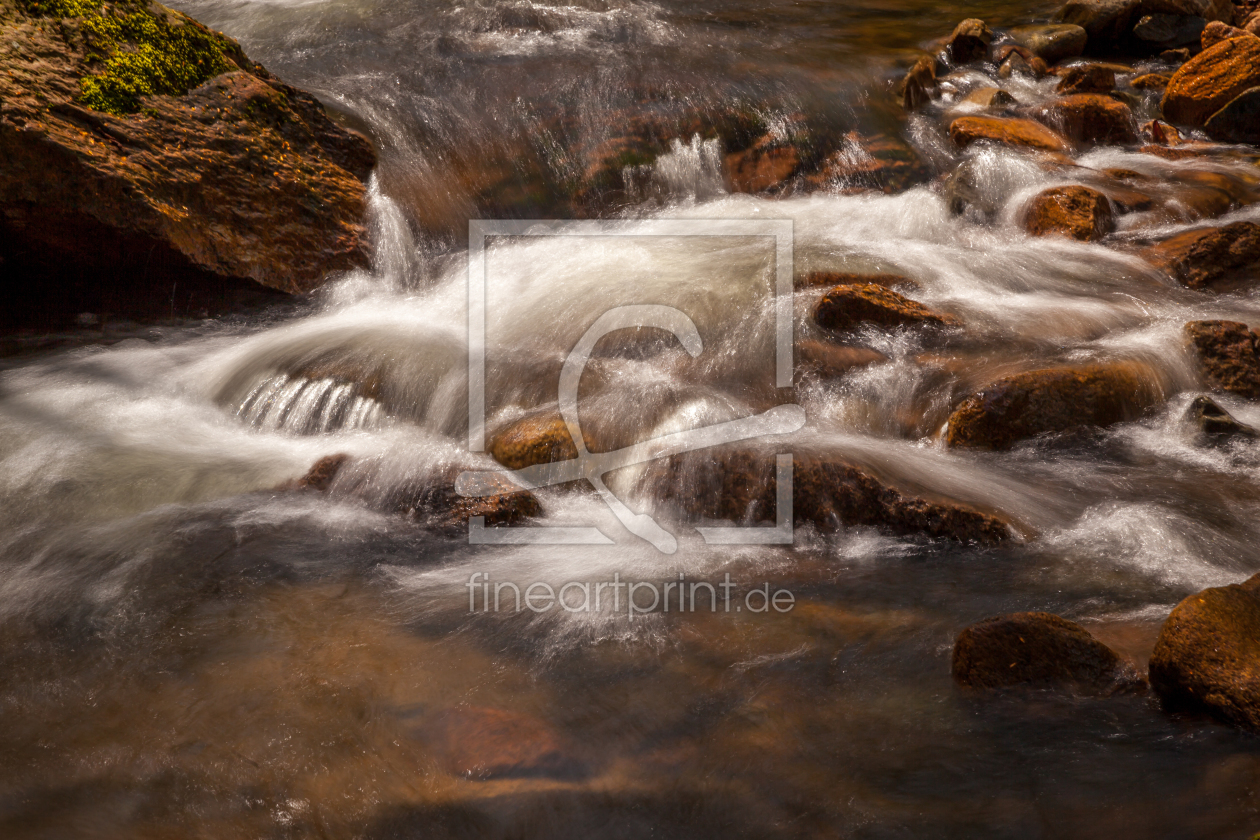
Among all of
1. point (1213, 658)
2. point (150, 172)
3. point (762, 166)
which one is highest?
point (762, 166)

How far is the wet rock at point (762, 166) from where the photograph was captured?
742 cm

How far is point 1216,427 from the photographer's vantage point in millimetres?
4312

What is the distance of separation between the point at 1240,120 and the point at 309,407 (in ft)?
27.2

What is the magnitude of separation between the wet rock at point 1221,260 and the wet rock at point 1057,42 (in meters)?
4.42

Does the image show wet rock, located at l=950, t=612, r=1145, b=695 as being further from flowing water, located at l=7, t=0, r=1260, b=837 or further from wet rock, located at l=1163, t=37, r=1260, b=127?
wet rock, located at l=1163, t=37, r=1260, b=127

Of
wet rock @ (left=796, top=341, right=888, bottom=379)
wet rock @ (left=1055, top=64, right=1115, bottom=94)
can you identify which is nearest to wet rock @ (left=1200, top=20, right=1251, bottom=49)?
wet rock @ (left=1055, top=64, right=1115, bottom=94)

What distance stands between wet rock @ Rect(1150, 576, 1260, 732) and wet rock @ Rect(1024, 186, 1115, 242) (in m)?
4.38

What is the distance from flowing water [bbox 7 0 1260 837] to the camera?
8.19ft

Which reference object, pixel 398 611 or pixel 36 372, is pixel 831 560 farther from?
pixel 36 372

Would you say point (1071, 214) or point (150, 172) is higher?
point (150, 172)

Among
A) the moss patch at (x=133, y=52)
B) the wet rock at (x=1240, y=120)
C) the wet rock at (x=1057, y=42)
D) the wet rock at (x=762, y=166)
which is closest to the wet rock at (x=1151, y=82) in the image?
the wet rock at (x=1240, y=120)

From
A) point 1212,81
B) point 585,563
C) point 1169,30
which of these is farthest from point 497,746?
point 1169,30

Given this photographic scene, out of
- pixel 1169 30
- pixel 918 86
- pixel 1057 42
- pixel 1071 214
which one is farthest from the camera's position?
pixel 1169 30

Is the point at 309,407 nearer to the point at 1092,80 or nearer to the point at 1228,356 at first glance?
the point at 1228,356
